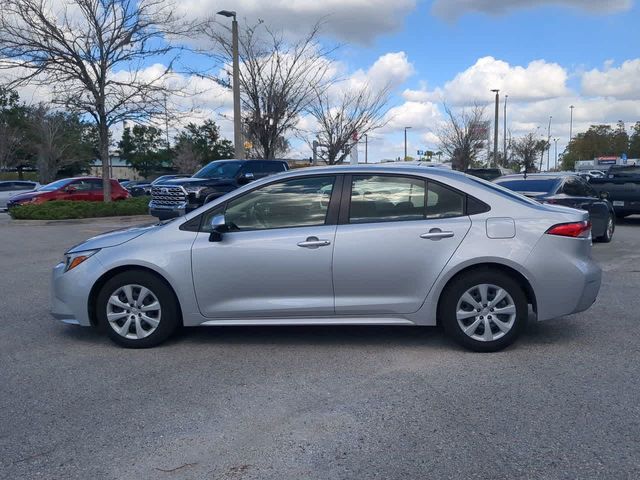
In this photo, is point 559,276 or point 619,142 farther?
point 619,142

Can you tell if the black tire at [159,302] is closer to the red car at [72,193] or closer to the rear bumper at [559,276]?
the rear bumper at [559,276]

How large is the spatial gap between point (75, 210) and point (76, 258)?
15.5 m

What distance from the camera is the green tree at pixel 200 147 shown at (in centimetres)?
6125

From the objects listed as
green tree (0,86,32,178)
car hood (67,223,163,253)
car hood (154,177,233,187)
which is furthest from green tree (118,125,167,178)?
car hood (67,223,163,253)

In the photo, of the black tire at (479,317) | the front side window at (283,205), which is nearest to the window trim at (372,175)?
the front side window at (283,205)

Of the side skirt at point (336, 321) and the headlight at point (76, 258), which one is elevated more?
the headlight at point (76, 258)

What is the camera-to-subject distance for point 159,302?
19.3ft

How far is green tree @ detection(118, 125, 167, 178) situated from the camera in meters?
67.9

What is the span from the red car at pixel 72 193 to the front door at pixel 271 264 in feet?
63.5

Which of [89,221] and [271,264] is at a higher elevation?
[271,264]

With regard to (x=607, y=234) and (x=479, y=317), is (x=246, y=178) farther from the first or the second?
(x=479, y=317)

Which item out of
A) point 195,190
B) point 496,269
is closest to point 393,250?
point 496,269

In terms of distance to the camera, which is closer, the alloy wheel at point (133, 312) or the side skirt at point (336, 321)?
the side skirt at point (336, 321)

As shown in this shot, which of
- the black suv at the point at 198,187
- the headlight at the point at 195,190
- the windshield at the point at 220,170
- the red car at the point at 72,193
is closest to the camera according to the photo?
the black suv at the point at 198,187
